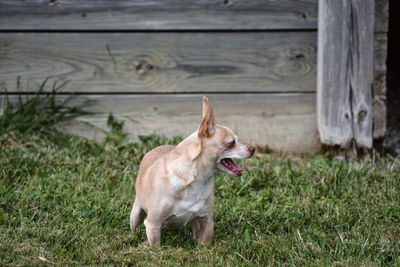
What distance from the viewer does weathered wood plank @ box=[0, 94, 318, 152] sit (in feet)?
16.0

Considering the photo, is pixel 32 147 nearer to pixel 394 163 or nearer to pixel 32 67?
pixel 32 67

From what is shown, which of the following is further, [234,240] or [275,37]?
[275,37]

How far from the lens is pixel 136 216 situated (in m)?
3.15

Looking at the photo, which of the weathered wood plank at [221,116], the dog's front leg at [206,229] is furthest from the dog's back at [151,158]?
the weathered wood plank at [221,116]

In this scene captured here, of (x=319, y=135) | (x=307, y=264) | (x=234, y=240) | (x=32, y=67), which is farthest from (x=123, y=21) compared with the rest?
(x=307, y=264)

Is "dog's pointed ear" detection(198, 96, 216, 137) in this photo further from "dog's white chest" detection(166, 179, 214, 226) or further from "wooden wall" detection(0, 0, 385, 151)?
"wooden wall" detection(0, 0, 385, 151)

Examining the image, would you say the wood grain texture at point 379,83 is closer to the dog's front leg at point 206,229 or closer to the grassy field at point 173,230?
the grassy field at point 173,230

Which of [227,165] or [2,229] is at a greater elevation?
[227,165]

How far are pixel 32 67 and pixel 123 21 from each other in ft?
3.31

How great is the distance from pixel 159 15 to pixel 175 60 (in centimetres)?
46

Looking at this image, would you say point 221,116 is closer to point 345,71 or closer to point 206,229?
point 345,71

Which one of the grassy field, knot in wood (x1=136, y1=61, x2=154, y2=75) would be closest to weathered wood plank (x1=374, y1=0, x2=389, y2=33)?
the grassy field

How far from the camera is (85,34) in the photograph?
4.75m

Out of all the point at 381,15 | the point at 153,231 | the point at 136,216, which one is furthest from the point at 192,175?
the point at 381,15
